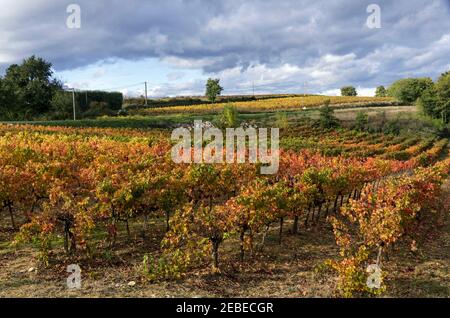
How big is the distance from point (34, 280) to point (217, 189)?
5284 millimetres

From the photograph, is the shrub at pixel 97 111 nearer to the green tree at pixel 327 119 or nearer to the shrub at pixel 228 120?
the shrub at pixel 228 120

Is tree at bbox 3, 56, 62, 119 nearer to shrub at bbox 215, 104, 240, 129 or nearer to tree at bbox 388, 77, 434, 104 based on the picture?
shrub at bbox 215, 104, 240, 129

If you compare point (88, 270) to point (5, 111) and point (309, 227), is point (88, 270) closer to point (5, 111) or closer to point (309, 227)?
point (309, 227)

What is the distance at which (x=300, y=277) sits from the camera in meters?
8.82

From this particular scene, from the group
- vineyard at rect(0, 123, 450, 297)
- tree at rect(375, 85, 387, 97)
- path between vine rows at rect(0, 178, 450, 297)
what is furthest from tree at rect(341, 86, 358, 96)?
path between vine rows at rect(0, 178, 450, 297)

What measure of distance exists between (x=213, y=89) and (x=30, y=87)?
26.8 meters

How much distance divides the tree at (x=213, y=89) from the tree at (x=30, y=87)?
22.8m

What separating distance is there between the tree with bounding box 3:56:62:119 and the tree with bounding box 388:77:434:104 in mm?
57881

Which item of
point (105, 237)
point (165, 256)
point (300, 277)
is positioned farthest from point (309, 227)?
point (105, 237)

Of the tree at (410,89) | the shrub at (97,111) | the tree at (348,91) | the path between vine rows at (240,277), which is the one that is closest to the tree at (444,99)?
the tree at (410,89)

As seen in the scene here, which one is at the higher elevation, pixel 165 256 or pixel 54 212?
pixel 54 212

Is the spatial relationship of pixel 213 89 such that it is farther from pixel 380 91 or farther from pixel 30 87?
pixel 380 91

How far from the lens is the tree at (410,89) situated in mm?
77250

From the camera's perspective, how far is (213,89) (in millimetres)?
69500
